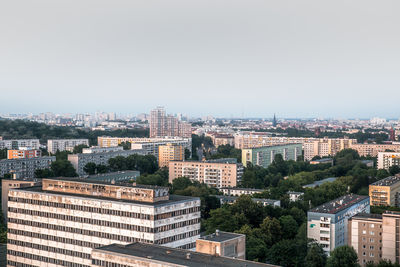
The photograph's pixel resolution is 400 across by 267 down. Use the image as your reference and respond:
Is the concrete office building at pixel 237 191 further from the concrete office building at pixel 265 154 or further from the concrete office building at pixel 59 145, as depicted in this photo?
the concrete office building at pixel 59 145

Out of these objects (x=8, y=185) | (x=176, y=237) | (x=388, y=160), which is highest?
(x=8, y=185)

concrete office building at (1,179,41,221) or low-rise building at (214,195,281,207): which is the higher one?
concrete office building at (1,179,41,221)

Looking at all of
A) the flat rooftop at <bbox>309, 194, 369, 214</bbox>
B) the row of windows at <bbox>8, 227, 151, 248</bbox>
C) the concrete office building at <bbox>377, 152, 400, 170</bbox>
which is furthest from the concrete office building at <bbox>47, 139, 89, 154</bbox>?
the row of windows at <bbox>8, 227, 151, 248</bbox>

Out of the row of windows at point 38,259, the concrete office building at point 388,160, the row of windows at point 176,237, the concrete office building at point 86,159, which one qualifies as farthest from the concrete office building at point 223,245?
the concrete office building at point 388,160

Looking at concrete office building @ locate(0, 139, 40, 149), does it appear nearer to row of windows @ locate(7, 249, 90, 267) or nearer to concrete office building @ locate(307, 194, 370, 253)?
row of windows @ locate(7, 249, 90, 267)

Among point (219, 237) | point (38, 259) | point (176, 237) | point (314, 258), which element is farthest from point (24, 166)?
point (219, 237)

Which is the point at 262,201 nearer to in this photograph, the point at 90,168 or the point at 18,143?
the point at 90,168
